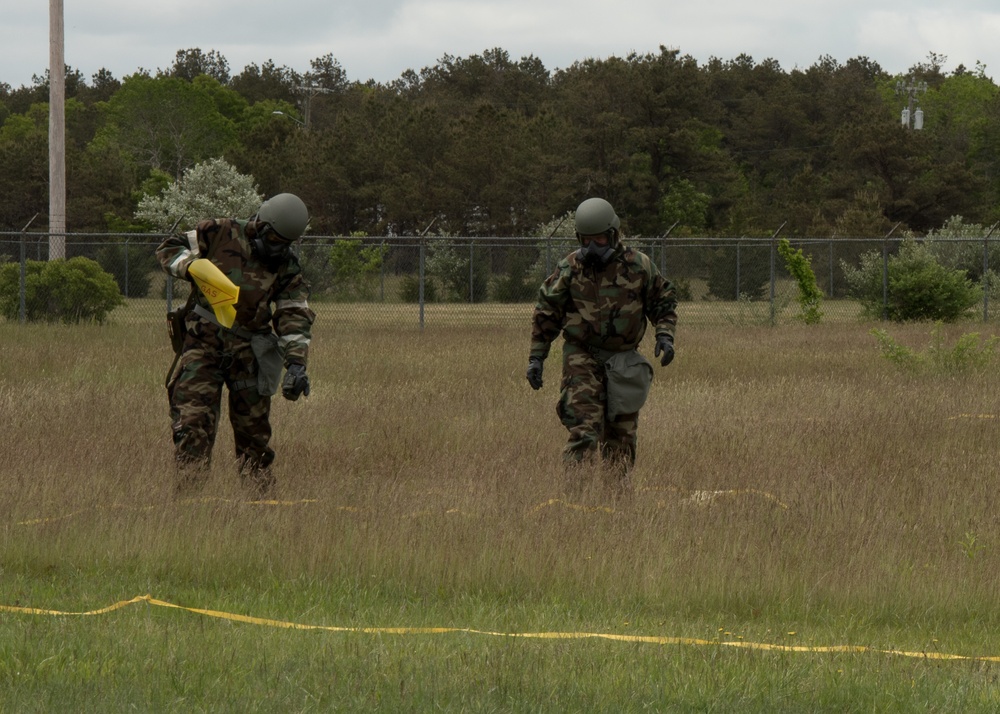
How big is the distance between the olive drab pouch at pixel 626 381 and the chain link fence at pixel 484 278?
50.5ft

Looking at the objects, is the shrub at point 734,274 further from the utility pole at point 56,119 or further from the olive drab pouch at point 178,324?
the olive drab pouch at point 178,324

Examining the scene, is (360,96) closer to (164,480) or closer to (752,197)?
(752,197)

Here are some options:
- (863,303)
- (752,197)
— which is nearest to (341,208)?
(752,197)

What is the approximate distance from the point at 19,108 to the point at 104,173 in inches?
2354

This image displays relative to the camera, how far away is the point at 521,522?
643cm

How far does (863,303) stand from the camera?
26.5m

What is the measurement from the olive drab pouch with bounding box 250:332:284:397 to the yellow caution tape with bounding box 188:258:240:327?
312 mm

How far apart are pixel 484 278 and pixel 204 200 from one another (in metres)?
16.3

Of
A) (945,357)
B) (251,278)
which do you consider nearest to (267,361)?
(251,278)

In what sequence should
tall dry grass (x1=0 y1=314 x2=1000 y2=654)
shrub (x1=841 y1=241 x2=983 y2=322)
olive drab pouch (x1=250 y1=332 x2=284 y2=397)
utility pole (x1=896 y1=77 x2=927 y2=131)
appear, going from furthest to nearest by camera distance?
utility pole (x1=896 y1=77 x2=927 y2=131) → shrub (x1=841 y1=241 x2=983 y2=322) → olive drab pouch (x1=250 y1=332 x2=284 y2=397) → tall dry grass (x1=0 y1=314 x2=1000 y2=654)

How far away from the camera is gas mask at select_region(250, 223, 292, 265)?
699 centimetres

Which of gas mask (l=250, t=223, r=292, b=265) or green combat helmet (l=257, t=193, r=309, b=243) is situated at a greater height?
green combat helmet (l=257, t=193, r=309, b=243)

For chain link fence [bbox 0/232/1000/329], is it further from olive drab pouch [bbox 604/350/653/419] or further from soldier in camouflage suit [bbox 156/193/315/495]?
olive drab pouch [bbox 604/350/653/419]

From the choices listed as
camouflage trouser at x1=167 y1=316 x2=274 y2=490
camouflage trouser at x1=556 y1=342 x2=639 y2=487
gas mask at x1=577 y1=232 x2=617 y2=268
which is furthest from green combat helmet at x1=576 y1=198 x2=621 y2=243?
camouflage trouser at x1=167 y1=316 x2=274 y2=490
